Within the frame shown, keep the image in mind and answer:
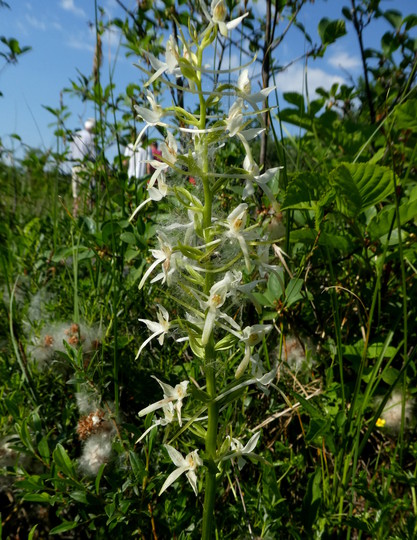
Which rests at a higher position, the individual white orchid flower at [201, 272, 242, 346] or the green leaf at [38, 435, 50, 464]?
the individual white orchid flower at [201, 272, 242, 346]

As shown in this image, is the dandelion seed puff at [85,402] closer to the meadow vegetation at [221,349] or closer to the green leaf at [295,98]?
the meadow vegetation at [221,349]

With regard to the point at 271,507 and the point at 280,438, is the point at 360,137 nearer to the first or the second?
the point at 280,438

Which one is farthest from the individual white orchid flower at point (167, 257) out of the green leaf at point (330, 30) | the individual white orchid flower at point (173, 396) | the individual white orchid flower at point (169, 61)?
the green leaf at point (330, 30)

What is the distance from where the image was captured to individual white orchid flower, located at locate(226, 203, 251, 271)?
1117mm

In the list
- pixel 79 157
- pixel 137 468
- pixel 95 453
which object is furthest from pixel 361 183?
pixel 79 157

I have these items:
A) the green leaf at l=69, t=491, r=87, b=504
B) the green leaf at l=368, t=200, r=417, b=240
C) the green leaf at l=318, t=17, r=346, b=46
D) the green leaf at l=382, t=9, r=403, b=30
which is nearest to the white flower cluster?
the green leaf at l=69, t=491, r=87, b=504

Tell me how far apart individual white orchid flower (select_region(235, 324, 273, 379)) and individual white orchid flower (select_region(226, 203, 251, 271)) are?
0.15 meters

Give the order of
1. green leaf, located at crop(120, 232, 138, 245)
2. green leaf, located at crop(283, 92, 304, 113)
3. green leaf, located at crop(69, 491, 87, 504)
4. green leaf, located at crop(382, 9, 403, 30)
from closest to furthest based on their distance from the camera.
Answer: green leaf, located at crop(69, 491, 87, 504)
green leaf, located at crop(120, 232, 138, 245)
green leaf, located at crop(283, 92, 304, 113)
green leaf, located at crop(382, 9, 403, 30)

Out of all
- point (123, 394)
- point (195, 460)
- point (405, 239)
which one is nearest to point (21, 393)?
point (123, 394)

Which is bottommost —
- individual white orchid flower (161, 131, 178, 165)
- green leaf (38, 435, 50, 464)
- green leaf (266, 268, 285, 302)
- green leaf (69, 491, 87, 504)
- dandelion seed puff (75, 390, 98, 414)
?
green leaf (69, 491, 87, 504)

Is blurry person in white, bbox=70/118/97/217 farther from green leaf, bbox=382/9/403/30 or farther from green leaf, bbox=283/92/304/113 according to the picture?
green leaf, bbox=382/9/403/30

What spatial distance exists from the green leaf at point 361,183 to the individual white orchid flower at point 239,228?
0.58m

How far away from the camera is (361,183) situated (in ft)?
5.33

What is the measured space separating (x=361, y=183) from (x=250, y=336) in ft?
2.46
